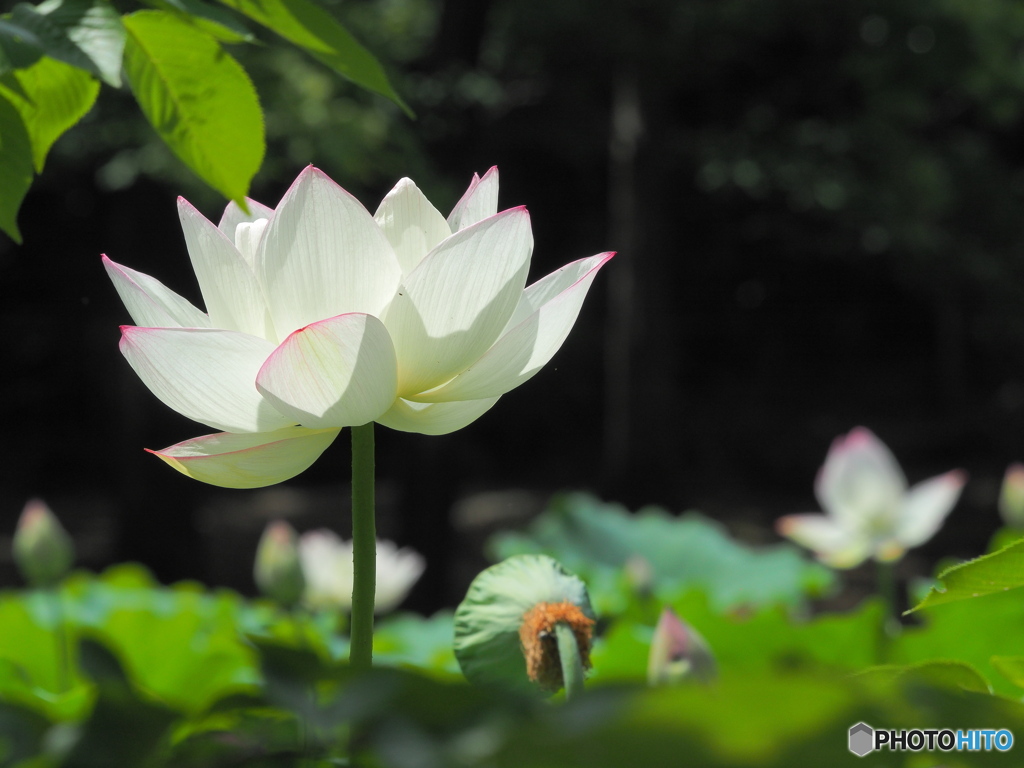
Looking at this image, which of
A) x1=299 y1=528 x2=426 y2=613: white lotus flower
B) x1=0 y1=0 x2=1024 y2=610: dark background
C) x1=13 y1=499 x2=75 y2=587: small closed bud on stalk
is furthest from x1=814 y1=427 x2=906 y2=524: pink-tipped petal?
x1=0 y1=0 x2=1024 y2=610: dark background

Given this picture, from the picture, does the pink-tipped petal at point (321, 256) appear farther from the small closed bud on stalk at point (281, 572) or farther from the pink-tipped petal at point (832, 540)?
the pink-tipped petal at point (832, 540)

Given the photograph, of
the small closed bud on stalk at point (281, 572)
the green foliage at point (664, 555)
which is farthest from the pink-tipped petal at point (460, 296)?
the green foliage at point (664, 555)

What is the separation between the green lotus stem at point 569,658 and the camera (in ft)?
0.99

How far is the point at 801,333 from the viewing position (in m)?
7.61

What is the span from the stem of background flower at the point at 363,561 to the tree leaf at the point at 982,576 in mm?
160

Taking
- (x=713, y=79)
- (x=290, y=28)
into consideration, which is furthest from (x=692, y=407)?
(x=290, y=28)

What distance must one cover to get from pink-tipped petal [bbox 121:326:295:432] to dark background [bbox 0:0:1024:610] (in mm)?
2840

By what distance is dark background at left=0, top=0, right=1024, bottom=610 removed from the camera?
4102mm

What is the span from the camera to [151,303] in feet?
1.06

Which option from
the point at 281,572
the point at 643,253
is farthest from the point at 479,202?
the point at 643,253

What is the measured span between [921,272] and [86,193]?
4.79 meters

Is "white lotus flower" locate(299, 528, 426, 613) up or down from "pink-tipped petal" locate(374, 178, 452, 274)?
up

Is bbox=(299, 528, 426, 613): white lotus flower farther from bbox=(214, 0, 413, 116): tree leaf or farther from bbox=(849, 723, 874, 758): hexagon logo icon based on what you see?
bbox=(849, 723, 874, 758): hexagon logo icon

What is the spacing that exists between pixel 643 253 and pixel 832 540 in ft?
12.3
